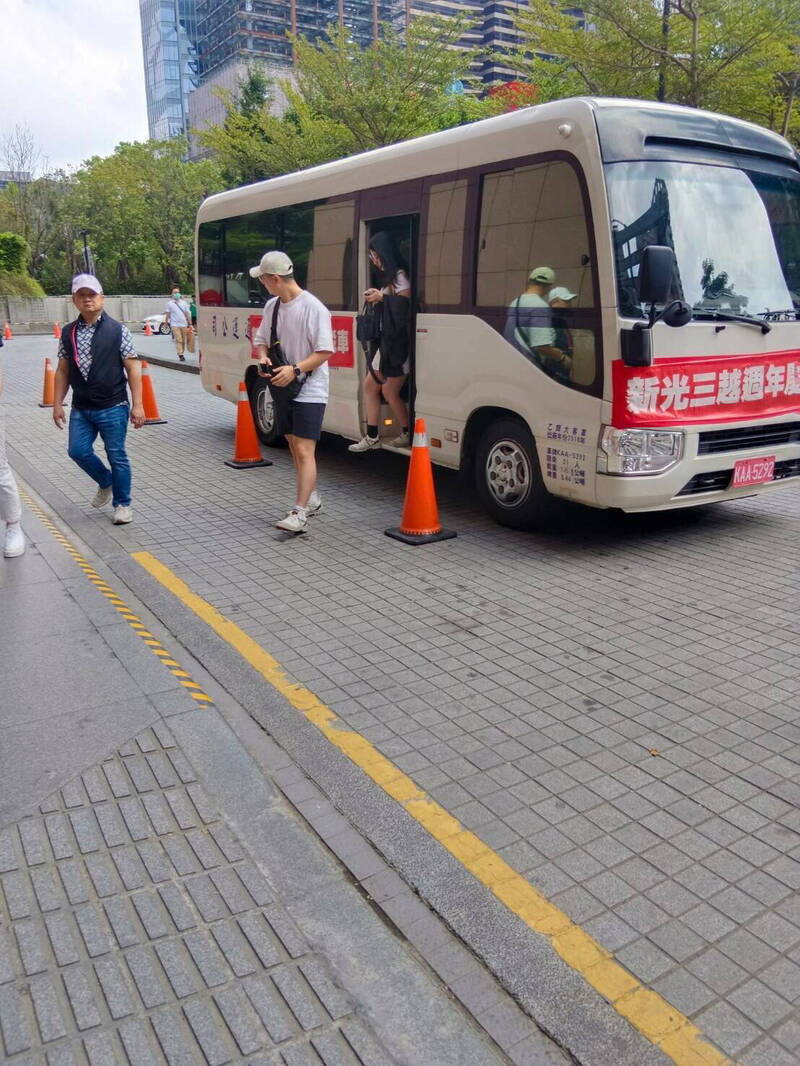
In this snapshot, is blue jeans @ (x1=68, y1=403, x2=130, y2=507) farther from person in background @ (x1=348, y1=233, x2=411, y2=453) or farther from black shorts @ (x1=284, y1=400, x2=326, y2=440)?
person in background @ (x1=348, y1=233, x2=411, y2=453)

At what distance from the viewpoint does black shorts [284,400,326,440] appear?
682cm

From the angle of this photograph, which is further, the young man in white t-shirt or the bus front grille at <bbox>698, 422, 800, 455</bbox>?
the young man in white t-shirt

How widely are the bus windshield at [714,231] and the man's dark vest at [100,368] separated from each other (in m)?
3.77

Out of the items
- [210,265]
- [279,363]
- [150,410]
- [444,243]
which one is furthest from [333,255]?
[150,410]

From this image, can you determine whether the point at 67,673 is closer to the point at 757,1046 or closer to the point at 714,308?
the point at 757,1046

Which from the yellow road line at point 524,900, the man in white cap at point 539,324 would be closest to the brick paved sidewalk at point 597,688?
the yellow road line at point 524,900

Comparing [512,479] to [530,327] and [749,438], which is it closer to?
[530,327]

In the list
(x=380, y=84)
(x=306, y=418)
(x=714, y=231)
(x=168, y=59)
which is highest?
(x=168, y=59)

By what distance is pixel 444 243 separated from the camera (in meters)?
7.29

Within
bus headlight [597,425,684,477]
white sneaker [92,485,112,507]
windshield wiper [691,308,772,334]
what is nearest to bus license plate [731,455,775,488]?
bus headlight [597,425,684,477]

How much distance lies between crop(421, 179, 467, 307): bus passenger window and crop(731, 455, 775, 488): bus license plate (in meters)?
2.52

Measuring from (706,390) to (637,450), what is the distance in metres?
0.68

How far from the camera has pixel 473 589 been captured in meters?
5.71

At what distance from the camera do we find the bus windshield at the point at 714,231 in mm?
5812
